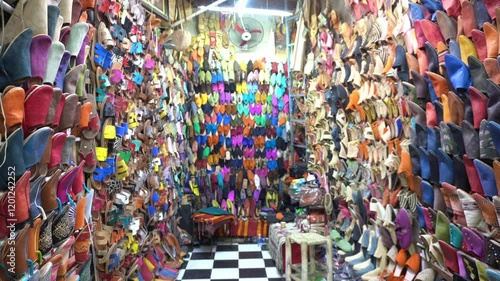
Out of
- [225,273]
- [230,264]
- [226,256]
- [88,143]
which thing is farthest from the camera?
[226,256]

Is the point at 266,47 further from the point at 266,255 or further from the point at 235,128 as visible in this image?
the point at 266,255

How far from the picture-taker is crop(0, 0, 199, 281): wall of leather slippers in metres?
1.16

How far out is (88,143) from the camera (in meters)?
1.95

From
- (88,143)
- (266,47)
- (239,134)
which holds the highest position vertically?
(266,47)

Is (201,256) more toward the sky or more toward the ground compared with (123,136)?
more toward the ground

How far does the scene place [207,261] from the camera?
3.95 m

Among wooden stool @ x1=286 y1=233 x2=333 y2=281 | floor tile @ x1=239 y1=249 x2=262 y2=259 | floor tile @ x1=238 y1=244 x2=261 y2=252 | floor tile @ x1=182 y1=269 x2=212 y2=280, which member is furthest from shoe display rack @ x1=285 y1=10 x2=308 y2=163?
floor tile @ x1=182 y1=269 x2=212 y2=280

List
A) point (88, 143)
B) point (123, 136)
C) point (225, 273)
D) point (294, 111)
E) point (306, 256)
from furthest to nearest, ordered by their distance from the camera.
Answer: point (294, 111) → point (225, 273) → point (306, 256) → point (123, 136) → point (88, 143)

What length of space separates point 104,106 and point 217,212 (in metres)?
2.54

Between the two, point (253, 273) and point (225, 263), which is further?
point (225, 263)

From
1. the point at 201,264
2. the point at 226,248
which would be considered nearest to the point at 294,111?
the point at 226,248

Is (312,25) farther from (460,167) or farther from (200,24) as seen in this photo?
(460,167)

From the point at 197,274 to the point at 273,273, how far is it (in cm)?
77

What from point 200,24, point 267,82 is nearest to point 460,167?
point 267,82
